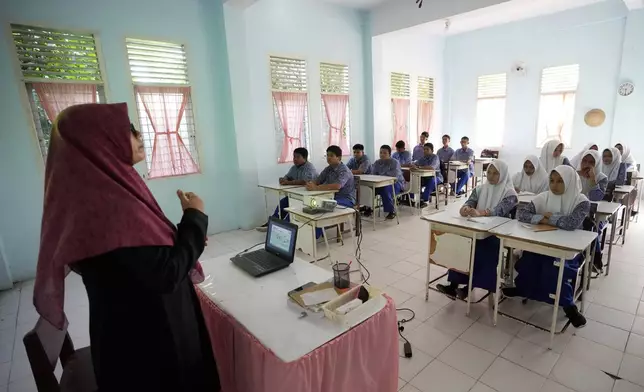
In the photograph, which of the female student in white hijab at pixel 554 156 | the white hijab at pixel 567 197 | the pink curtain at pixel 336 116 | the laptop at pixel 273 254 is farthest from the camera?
the pink curtain at pixel 336 116

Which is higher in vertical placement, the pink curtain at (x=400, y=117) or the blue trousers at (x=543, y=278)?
the pink curtain at (x=400, y=117)

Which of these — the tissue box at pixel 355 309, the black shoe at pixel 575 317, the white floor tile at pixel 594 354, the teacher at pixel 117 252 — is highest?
the teacher at pixel 117 252

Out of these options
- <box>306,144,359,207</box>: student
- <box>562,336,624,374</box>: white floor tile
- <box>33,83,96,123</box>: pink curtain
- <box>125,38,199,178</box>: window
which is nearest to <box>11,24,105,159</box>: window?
<box>33,83,96,123</box>: pink curtain

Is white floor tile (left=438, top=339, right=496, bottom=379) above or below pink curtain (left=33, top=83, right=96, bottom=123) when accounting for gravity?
below

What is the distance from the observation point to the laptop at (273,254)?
1.80m

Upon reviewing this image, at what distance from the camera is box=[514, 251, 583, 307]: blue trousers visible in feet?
7.85

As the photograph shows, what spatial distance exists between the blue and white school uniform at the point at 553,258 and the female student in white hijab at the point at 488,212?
7.5 inches

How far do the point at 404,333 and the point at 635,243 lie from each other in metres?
3.62

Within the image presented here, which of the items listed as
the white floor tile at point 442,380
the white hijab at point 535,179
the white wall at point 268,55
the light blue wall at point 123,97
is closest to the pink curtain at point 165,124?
the light blue wall at point 123,97

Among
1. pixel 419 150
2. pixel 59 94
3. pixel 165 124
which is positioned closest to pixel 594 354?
pixel 165 124

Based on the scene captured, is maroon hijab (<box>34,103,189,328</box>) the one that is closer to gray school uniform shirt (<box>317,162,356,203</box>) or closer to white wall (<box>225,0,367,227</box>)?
gray school uniform shirt (<box>317,162,356,203</box>)

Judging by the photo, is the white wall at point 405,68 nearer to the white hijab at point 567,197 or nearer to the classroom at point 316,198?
the classroom at point 316,198

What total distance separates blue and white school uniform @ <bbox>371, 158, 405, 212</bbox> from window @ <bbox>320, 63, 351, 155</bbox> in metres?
0.95

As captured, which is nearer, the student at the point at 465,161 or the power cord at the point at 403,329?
the power cord at the point at 403,329
